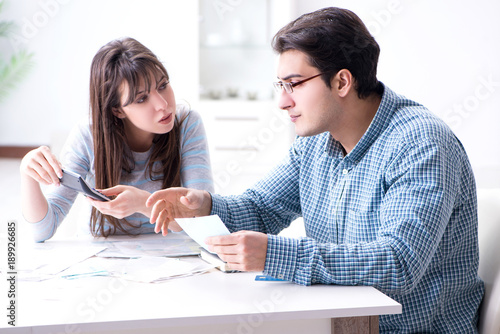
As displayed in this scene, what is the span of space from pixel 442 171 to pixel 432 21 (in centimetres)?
264

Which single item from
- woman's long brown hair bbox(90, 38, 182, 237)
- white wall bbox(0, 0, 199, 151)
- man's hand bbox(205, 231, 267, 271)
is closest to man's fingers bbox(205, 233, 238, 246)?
man's hand bbox(205, 231, 267, 271)

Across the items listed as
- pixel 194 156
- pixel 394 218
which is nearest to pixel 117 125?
pixel 194 156

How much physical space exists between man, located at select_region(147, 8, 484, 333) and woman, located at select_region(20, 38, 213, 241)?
0.32m

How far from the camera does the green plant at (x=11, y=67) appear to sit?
462 centimetres

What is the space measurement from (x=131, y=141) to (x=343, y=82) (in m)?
0.83

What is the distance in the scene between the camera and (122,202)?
5.01 ft

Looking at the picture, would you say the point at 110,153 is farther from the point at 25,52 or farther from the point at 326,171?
the point at 25,52

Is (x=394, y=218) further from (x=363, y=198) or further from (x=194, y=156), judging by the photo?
(x=194, y=156)

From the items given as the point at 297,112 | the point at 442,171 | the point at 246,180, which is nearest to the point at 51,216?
the point at 297,112

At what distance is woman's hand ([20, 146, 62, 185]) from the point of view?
5.06 feet

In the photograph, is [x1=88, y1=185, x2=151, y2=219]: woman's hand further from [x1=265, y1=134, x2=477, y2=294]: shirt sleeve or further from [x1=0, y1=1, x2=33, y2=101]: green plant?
[x1=0, y1=1, x2=33, y2=101]: green plant

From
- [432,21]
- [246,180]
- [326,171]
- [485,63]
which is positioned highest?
[432,21]

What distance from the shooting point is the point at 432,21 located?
3.60 m

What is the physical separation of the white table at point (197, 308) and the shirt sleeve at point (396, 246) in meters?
0.03
